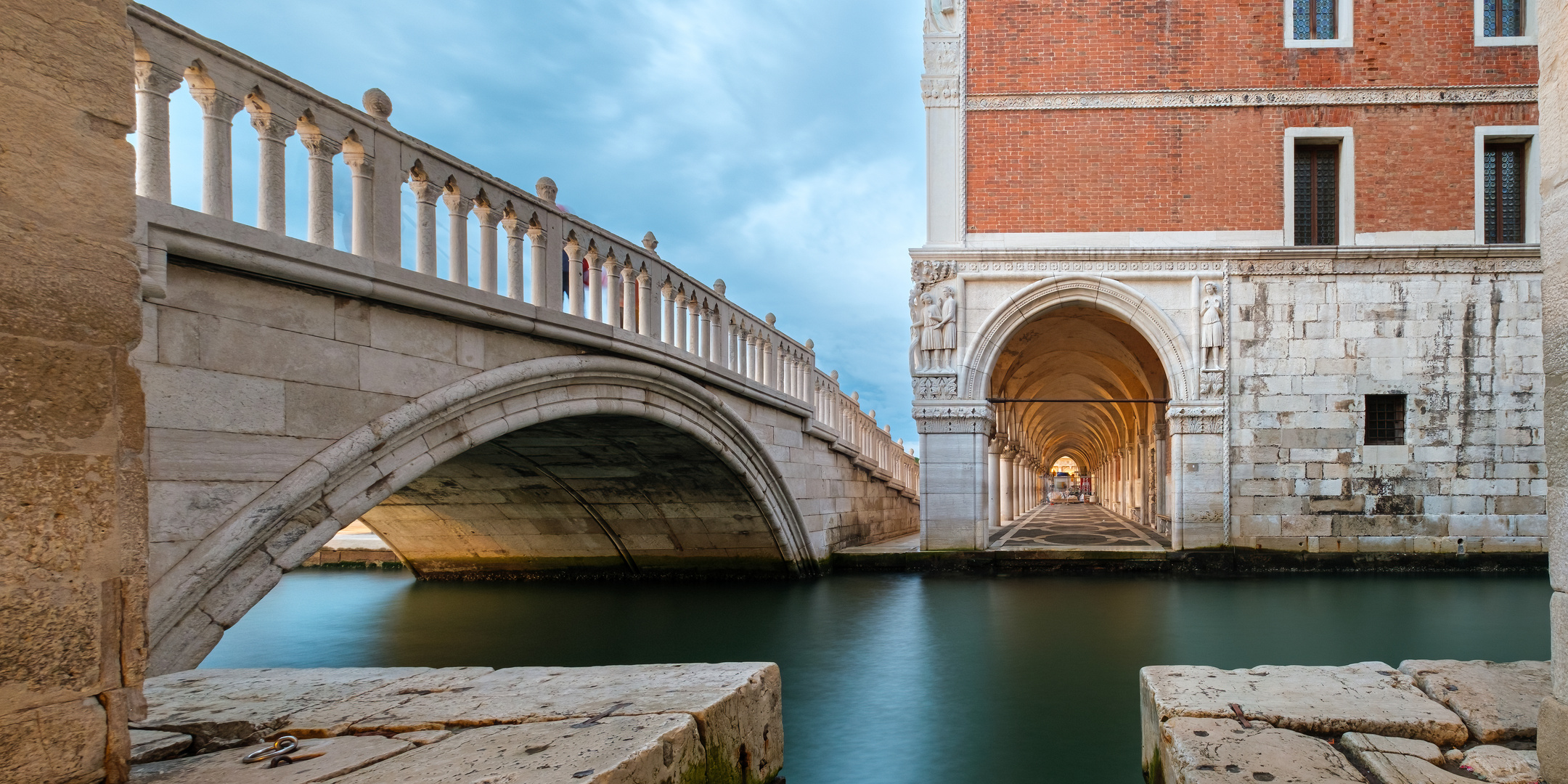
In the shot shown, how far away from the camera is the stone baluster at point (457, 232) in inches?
208

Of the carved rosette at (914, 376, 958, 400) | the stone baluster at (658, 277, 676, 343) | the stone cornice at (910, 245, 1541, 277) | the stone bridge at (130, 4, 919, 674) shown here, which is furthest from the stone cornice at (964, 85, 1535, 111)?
the stone baluster at (658, 277, 676, 343)

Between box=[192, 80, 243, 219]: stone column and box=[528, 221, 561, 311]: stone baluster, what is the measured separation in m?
2.12

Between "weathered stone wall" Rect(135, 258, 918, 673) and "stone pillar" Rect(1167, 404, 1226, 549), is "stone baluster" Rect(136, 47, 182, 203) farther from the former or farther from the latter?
"stone pillar" Rect(1167, 404, 1226, 549)

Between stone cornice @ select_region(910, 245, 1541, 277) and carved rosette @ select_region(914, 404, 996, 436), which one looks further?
carved rosette @ select_region(914, 404, 996, 436)

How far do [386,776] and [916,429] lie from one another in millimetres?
10095

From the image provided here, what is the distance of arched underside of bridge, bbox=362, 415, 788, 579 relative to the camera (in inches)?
333

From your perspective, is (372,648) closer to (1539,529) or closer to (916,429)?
(916,429)

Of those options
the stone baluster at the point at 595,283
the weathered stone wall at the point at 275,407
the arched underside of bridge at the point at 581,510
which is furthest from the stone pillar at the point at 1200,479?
the stone baluster at the point at 595,283

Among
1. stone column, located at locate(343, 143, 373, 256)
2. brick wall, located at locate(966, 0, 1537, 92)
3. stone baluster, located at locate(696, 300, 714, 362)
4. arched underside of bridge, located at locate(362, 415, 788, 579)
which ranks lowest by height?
arched underside of bridge, located at locate(362, 415, 788, 579)

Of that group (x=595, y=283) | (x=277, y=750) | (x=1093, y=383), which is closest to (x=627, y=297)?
(x=595, y=283)

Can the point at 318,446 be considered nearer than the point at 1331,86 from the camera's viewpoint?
Yes

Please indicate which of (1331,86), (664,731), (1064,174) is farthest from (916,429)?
(664,731)

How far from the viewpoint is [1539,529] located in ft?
36.2

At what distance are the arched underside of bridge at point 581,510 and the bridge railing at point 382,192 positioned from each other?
1153 millimetres
